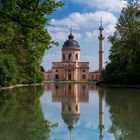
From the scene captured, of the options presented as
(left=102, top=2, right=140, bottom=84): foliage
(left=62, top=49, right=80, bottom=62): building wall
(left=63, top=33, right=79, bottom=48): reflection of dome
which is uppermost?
(left=63, top=33, right=79, bottom=48): reflection of dome

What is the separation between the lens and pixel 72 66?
153875mm

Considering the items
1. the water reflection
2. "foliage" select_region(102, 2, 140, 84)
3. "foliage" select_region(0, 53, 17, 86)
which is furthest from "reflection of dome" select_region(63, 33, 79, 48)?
the water reflection

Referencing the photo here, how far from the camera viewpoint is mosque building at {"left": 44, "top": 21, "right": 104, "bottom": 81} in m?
150

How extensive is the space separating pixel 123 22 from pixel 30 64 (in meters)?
19.1

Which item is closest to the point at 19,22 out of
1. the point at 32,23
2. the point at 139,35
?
the point at 32,23

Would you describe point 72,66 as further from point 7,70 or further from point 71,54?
point 7,70

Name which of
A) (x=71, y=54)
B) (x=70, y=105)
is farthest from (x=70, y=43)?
(x=70, y=105)

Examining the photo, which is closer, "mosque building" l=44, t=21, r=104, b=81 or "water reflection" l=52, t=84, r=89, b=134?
"water reflection" l=52, t=84, r=89, b=134

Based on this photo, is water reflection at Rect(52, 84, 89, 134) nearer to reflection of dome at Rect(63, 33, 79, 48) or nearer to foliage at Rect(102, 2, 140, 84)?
foliage at Rect(102, 2, 140, 84)

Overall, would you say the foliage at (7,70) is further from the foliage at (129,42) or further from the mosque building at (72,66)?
the mosque building at (72,66)

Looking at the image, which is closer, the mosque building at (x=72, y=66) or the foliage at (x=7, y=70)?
the foliage at (x=7, y=70)

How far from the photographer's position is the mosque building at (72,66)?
5920 inches

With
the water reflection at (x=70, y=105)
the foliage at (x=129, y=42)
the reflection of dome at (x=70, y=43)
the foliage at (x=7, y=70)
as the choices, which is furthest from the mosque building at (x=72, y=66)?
the water reflection at (x=70, y=105)

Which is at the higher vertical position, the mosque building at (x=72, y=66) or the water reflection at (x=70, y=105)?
the mosque building at (x=72, y=66)
